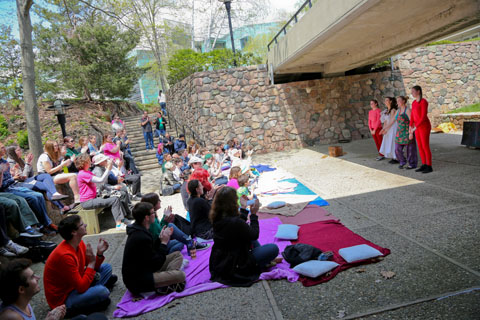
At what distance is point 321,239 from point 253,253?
1091mm

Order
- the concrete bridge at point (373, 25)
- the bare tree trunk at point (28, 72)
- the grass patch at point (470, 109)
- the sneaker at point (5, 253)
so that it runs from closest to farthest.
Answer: the sneaker at point (5, 253), the concrete bridge at point (373, 25), the bare tree trunk at point (28, 72), the grass patch at point (470, 109)

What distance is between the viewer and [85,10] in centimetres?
1984

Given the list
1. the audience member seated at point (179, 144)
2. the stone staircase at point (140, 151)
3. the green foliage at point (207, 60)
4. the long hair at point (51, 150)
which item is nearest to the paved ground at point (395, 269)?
the long hair at point (51, 150)

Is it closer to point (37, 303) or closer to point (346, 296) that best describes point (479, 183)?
point (346, 296)

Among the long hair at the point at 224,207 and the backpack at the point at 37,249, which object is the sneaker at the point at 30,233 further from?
the long hair at the point at 224,207

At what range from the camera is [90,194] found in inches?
206

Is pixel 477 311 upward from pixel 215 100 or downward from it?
downward

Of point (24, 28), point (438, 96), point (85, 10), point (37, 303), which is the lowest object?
point (37, 303)

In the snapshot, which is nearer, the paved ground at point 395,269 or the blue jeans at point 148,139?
the paved ground at point 395,269

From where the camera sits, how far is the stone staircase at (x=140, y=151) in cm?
1131

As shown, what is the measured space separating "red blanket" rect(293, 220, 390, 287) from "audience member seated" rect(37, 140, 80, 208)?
3.95m

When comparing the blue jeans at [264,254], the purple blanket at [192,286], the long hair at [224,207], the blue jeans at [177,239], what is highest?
the long hair at [224,207]

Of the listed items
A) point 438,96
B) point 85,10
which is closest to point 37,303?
point 438,96

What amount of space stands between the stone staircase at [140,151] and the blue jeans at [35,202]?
6417 mm
